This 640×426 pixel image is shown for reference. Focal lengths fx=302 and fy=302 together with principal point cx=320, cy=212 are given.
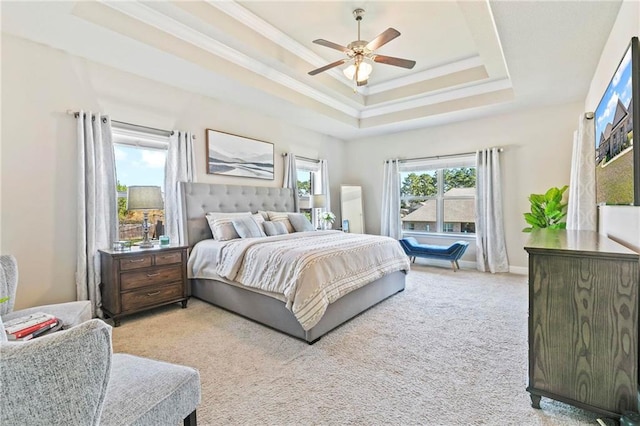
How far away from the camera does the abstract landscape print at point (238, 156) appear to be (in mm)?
4355

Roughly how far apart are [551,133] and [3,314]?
21.8 feet

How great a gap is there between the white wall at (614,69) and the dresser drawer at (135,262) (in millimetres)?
3952

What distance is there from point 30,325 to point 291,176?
4.08 metres

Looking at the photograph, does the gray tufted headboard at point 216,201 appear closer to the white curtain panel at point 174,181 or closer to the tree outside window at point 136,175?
the white curtain panel at point 174,181

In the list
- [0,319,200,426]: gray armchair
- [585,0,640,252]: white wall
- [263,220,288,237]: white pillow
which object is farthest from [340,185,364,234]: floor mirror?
[0,319,200,426]: gray armchair

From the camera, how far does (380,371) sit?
2.16m

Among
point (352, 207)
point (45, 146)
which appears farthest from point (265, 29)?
point (352, 207)

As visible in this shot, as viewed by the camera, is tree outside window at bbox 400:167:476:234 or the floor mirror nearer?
tree outside window at bbox 400:167:476:234

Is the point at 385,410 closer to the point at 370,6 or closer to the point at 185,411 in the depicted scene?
the point at 185,411

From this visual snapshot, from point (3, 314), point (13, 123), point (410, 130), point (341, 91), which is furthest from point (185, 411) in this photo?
point (410, 130)

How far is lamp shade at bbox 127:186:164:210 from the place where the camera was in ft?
10.1

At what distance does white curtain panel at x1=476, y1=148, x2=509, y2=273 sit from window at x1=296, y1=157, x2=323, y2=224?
3000 mm

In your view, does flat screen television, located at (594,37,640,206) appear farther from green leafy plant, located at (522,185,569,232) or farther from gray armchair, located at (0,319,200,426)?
gray armchair, located at (0,319,200,426)

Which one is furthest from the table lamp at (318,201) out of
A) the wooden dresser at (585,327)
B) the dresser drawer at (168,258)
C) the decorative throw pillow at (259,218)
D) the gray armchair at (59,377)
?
the gray armchair at (59,377)
